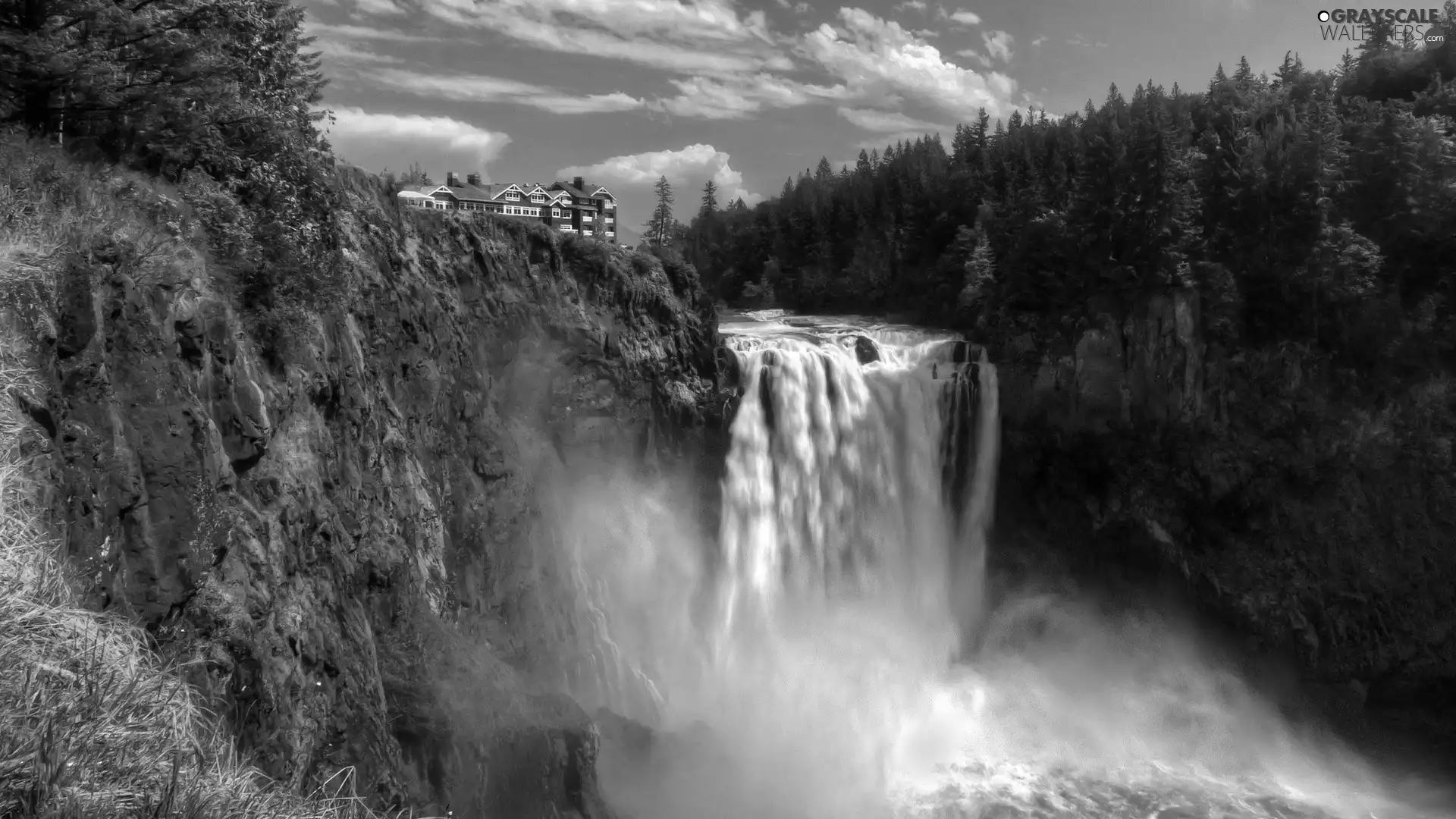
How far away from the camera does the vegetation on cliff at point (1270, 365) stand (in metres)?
28.3

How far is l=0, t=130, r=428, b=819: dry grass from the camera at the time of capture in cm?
446

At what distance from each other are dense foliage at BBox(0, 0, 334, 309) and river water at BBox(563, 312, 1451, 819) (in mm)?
13201

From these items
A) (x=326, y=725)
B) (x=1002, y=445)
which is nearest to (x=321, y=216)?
(x=326, y=725)

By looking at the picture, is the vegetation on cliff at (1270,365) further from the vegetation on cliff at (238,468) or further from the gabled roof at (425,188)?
the gabled roof at (425,188)

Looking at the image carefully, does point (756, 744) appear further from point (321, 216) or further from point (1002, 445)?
point (321, 216)

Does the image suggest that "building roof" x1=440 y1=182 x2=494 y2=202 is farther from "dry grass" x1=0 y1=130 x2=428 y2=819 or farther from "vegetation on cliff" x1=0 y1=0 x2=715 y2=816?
"dry grass" x1=0 y1=130 x2=428 y2=819

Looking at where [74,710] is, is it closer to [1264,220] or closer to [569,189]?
[1264,220]

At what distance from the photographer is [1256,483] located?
96.6ft

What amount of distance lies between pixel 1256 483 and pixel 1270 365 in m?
3.85

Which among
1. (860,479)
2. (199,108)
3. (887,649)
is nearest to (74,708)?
(199,108)

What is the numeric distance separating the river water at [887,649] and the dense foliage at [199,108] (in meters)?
13.2

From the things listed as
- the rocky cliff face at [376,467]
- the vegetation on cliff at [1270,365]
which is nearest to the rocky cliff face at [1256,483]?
the vegetation on cliff at [1270,365]

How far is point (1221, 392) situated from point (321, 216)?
1077 inches

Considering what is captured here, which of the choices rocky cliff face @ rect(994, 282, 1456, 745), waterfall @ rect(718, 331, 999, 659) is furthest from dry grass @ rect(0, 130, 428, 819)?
rocky cliff face @ rect(994, 282, 1456, 745)
